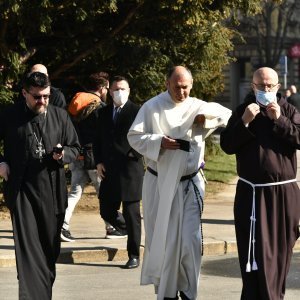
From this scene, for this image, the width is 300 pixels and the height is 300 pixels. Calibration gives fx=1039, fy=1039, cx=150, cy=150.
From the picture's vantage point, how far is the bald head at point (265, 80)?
753 cm

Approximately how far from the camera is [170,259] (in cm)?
821

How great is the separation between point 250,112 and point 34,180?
1.77 metres

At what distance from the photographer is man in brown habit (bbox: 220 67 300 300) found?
7520 millimetres

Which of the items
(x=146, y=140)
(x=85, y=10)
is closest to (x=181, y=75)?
(x=146, y=140)

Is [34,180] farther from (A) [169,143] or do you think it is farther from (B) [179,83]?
(B) [179,83]

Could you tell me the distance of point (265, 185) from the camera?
7598mm

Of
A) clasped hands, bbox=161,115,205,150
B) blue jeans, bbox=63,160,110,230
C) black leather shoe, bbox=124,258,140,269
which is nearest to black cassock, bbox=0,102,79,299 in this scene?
clasped hands, bbox=161,115,205,150

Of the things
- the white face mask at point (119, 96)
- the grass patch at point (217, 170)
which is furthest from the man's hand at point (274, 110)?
the grass patch at point (217, 170)

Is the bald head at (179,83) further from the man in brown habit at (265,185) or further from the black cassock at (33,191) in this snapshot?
the black cassock at (33,191)

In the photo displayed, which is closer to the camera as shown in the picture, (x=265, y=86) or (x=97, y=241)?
(x=265, y=86)

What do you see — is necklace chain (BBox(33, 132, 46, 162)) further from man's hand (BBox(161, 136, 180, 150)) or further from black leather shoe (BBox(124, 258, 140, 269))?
black leather shoe (BBox(124, 258, 140, 269))

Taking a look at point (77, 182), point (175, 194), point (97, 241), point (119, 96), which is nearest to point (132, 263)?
point (97, 241)

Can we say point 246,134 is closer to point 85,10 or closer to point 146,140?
point 146,140

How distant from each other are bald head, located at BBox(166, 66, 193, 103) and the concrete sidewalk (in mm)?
3251
